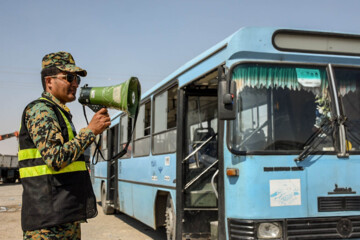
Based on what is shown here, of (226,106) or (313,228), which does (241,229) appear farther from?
(226,106)

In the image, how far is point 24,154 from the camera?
115 inches

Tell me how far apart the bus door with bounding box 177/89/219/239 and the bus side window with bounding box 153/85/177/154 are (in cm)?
43

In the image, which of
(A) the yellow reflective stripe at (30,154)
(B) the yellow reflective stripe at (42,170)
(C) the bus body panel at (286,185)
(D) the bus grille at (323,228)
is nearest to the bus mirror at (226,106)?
(C) the bus body panel at (286,185)

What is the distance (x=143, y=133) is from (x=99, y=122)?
5885 mm

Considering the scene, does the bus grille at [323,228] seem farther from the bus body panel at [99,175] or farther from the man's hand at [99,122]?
the bus body panel at [99,175]

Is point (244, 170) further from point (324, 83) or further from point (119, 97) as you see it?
point (119, 97)

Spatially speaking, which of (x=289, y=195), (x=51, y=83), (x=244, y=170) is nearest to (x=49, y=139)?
(x=51, y=83)

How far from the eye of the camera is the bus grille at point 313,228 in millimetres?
4453

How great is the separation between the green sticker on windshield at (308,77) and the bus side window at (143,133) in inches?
164

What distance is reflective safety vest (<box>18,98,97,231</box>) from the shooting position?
281cm

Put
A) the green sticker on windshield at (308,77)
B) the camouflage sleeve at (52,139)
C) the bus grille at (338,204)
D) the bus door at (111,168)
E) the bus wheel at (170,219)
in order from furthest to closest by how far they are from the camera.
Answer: the bus door at (111,168) → the bus wheel at (170,219) → the green sticker on windshield at (308,77) → the bus grille at (338,204) → the camouflage sleeve at (52,139)

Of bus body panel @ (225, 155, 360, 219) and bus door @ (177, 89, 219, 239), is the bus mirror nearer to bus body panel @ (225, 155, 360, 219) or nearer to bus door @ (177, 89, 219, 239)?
bus body panel @ (225, 155, 360, 219)

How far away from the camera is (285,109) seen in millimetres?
4754

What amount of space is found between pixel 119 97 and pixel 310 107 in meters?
2.38
